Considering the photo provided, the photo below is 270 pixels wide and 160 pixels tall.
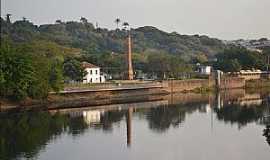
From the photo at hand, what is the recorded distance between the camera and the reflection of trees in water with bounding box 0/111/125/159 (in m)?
23.2

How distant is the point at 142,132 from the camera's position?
28.6 meters

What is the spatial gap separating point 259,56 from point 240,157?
170 feet

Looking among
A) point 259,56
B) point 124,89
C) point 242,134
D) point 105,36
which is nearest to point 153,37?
point 105,36

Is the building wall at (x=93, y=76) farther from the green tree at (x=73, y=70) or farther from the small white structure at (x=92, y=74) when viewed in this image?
the green tree at (x=73, y=70)

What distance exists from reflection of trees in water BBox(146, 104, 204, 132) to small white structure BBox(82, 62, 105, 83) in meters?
14.8

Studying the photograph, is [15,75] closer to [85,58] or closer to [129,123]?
[129,123]

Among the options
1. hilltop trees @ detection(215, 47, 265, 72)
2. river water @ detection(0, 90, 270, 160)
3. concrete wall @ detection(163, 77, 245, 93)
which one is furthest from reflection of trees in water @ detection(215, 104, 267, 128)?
hilltop trees @ detection(215, 47, 265, 72)

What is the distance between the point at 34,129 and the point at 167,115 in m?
10.1

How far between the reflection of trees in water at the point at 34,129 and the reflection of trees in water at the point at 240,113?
6.82 metres

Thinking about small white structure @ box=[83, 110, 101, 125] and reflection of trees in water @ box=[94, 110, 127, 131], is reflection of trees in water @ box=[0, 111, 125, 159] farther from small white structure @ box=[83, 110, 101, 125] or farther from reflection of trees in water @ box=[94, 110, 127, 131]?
small white structure @ box=[83, 110, 101, 125]

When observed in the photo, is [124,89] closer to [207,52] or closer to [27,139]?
[27,139]

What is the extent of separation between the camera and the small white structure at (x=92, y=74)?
176ft

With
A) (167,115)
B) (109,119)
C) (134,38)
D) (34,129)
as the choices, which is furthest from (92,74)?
(134,38)

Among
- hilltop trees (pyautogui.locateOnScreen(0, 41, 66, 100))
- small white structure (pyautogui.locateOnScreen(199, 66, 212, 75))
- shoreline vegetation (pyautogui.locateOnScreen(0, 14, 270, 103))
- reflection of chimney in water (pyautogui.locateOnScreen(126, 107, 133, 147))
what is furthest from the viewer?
small white structure (pyautogui.locateOnScreen(199, 66, 212, 75))
